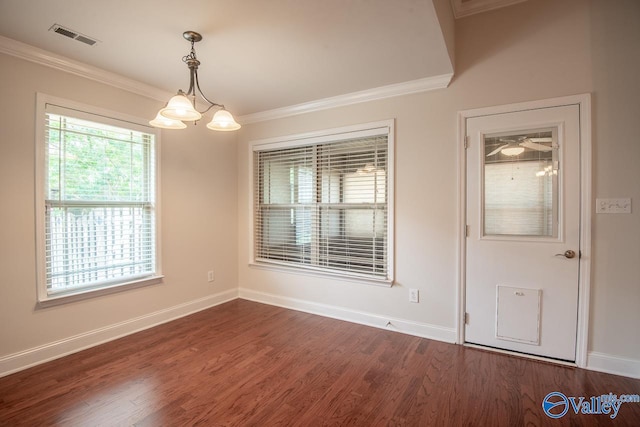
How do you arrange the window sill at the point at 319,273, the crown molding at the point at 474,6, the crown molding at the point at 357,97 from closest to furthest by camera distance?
the crown molding at the point at 474,6
the crown molding at the point at 357,97
the window sill at the point at 319,273

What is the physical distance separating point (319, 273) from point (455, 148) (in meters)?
2.06

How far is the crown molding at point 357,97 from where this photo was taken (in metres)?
2.97

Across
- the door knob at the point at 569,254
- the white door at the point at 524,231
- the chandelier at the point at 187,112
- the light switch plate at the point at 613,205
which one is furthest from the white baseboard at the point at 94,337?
the light switch plate at the point at 613,205

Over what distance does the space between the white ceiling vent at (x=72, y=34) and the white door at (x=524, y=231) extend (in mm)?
3252

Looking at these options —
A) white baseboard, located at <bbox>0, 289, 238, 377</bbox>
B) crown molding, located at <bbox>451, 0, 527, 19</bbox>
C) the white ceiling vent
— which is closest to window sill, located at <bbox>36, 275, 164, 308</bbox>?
white baseboard, located at <bbox>0, 289, 238, 377</bbox>

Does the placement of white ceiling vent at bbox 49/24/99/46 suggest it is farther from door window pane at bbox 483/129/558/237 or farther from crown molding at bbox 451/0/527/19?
door window pane at bbox 483/129/558/237

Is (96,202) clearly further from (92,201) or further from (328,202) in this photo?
(328,202)

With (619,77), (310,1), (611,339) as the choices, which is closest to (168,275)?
(310,1)

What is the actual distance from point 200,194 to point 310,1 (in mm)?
2669

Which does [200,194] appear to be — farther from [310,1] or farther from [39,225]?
[310,1]

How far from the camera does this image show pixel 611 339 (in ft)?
7.87

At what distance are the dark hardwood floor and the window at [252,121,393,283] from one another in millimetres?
922

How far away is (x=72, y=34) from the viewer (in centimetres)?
227

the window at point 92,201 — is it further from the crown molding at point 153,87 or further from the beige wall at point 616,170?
the beige wall at point 616,170
